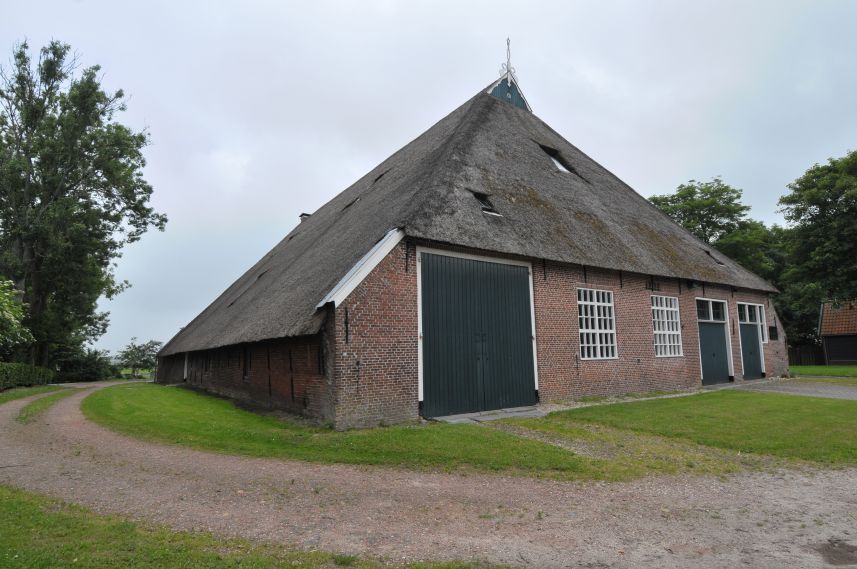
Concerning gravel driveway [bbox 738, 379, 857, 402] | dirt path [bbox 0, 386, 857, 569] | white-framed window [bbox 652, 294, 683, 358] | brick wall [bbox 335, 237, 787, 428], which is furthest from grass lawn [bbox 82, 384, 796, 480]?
gravel driveway [bbox 738, 379, 857, 402]

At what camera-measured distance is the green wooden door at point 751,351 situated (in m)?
18.9

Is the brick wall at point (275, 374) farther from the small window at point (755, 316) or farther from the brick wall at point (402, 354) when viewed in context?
the small window at point (755, 316)

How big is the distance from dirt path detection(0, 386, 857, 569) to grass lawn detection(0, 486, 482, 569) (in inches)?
9.1

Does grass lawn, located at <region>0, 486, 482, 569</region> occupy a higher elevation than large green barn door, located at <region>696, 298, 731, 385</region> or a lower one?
lower


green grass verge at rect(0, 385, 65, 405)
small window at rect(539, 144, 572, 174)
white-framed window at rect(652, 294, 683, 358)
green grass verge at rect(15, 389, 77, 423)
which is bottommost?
green grass verge at rect(15, 389, 77, 423)

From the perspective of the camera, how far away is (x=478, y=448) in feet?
25.2

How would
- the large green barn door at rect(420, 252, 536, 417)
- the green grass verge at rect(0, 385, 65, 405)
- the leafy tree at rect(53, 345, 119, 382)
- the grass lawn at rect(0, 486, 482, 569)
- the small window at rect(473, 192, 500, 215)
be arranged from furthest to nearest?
the leafy tree at rect(53, 345, 119, 382), the green grass verge at rect(0, 385, 65, 405), the small window at rect(473, 192, 500, 215), the large green barn door at rect(420, 252, 536, 417), the grass lawn at rect(0, 486, 482, 569)

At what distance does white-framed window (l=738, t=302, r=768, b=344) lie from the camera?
1923 centimetres

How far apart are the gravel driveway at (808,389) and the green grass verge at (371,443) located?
10776 millimetres

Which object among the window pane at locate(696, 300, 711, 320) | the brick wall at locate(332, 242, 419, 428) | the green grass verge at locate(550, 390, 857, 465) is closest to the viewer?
the green grass verge at locate(550, 390, 857, 465)

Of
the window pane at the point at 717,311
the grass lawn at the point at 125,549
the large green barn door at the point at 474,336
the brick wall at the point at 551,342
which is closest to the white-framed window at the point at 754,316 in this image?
the brick wall at the point at 551,342

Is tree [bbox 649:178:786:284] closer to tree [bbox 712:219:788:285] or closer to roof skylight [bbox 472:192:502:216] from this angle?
tree [bbox 712:219:788:285]

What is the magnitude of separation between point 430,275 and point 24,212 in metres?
22.8

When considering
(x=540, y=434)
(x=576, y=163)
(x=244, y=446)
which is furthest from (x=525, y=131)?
(x=244, y=446)
